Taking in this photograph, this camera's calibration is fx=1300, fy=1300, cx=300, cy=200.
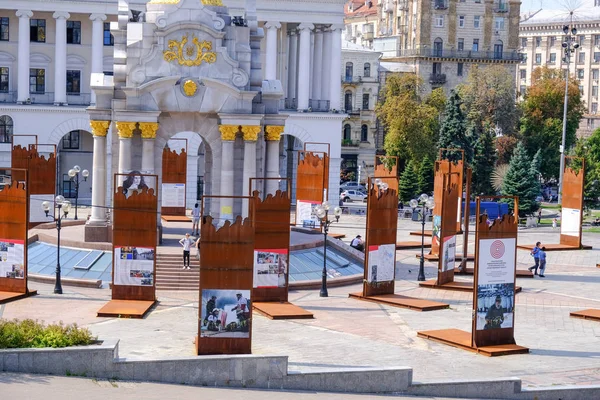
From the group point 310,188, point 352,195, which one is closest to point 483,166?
point 352,195

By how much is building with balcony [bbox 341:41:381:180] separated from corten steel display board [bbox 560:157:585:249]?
53.0 metres

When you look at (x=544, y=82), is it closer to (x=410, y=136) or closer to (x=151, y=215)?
(x=410, y=136)

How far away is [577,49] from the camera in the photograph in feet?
543

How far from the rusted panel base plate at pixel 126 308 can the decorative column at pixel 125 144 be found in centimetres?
880

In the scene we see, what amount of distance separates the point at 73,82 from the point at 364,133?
1557 inches

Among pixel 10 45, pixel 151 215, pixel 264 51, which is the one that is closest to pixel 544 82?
pixel 264 51

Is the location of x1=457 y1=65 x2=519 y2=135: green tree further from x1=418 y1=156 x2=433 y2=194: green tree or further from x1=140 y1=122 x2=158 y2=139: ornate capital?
x1=140 y1=122 x2=158 y2=139: ornate capital

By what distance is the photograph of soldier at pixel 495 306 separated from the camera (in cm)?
3731

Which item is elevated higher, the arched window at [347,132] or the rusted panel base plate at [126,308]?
the arched window at [347,132]

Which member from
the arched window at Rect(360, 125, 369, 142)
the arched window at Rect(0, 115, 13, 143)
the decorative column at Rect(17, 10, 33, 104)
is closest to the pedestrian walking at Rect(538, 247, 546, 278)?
the decorative column at Rect(17, 10, 33, 104)

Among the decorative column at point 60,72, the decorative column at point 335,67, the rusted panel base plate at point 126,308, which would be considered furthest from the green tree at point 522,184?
the rusted panel base plate at point 126,308

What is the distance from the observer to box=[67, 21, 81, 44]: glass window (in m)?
88.1

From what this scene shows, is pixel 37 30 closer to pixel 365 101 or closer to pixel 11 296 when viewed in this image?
pixel 365 101

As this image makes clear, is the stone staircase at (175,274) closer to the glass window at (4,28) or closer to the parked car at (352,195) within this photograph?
the glass window at (4,28)
